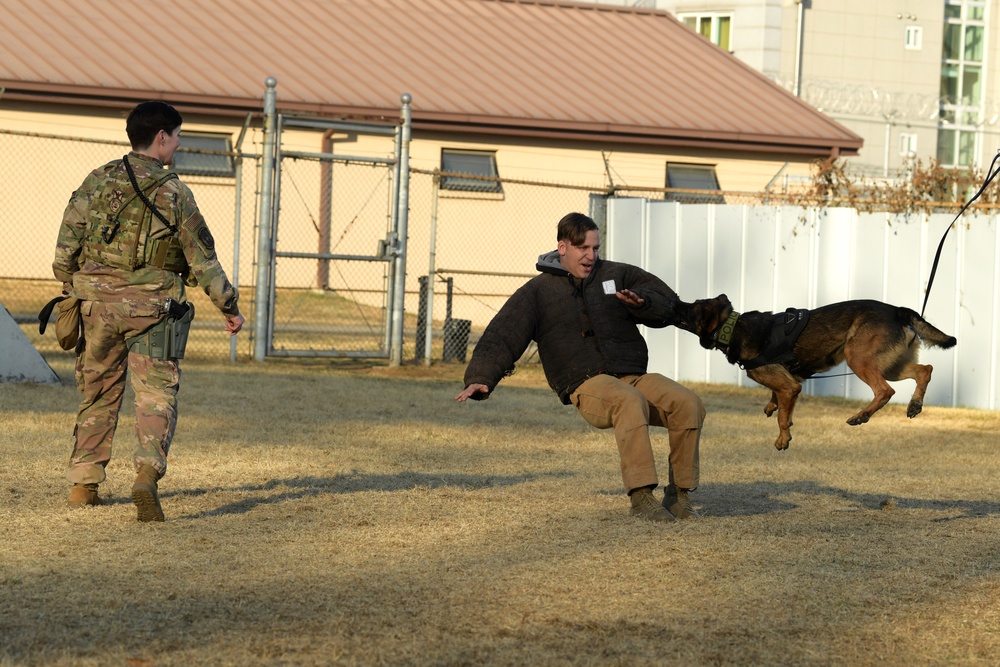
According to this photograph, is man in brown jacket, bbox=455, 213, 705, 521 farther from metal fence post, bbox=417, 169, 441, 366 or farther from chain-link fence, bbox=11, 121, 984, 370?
chain-link fence, bbox=11, 121, 984, 370

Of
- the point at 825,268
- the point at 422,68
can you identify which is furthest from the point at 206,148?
the point at 825,268

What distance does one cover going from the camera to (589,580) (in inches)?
222

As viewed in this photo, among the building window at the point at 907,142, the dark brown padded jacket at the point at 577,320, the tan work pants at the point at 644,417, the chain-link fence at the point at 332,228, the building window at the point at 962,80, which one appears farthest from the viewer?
the building window at the point at 962,80

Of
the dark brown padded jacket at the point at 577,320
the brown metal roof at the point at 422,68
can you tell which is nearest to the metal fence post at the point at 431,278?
the brown metal roof at the point at 422,68

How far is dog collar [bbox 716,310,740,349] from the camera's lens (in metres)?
7.90

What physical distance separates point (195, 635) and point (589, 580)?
171 centimetres

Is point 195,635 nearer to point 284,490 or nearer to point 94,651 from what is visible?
point 94,651

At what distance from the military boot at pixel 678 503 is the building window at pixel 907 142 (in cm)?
3093

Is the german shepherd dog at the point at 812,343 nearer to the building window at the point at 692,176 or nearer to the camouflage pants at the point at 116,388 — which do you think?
the camouflage pants at the point at 116,388

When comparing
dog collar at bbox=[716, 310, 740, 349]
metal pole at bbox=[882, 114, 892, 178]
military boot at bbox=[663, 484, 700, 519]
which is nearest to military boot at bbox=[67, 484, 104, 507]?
military boot at bbox=[663, 484, 700, 519]

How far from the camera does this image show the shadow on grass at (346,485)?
24.4ft

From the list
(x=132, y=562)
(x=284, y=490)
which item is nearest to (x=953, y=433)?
(x=284, y=490)

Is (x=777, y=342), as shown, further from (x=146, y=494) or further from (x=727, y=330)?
(x=146, y=494)

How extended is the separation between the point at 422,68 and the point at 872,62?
1704 cm
